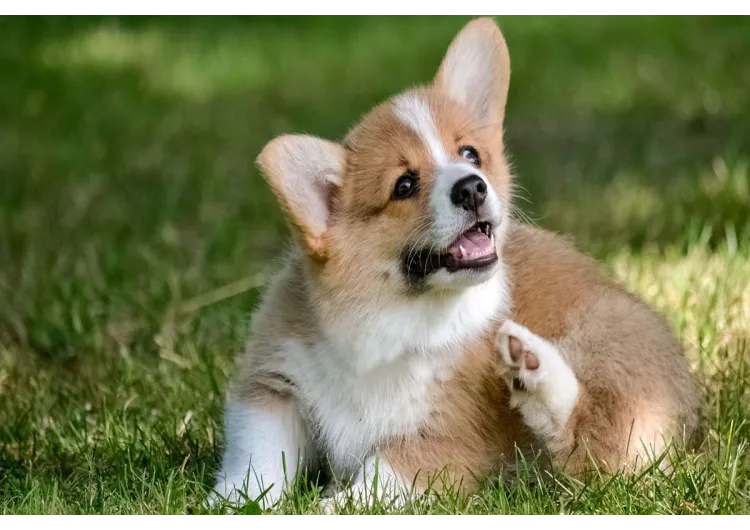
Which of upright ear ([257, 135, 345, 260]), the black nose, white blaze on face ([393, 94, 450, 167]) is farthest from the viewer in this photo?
white blaze on face ([393, 94, 450, 167])

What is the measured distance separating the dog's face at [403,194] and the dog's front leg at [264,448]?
1.64 ft

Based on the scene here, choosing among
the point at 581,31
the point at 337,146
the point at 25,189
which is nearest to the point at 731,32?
the point at 581,31

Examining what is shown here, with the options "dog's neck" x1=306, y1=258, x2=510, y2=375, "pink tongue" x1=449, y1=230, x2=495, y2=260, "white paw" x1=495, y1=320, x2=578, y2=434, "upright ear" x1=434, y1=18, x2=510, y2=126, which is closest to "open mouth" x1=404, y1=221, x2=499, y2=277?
"pink tongue" x1=449, y1=230, x2=495, y2=260

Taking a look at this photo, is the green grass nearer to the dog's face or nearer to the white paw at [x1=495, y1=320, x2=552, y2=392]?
the white paw at [x1=495, y1=320, x2=552, y2=392]

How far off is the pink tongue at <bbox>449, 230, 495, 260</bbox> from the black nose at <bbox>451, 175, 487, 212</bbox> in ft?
0.41

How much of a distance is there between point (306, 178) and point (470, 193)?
0.57 m

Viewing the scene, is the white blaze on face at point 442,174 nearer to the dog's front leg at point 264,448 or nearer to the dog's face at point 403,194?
the dog's face at point 403,194

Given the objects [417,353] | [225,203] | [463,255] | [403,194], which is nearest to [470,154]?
[403,194]

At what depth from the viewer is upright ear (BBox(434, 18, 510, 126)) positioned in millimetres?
4055

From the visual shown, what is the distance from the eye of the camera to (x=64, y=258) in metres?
6.16

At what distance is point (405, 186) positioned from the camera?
12.3 feet

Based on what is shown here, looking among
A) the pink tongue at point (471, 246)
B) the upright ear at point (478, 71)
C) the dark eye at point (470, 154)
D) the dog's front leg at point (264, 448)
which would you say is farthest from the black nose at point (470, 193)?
the dog's front leg at point (264, 448)

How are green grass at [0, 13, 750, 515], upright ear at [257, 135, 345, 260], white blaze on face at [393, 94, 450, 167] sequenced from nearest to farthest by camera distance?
upright ear at [257, 135, 345, 260] → white blaze on face at [393, 94, 450, 167] → green grass at [0, 13, 750, 515]

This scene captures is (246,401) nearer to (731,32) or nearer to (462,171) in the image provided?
(462,171)
